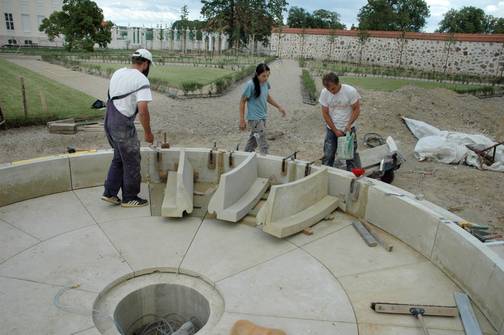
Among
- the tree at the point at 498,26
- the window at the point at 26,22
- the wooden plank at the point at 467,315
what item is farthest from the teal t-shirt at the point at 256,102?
the tree at the point at 498,26

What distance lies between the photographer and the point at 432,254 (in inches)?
180

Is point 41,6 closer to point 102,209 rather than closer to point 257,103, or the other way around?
point 257,103

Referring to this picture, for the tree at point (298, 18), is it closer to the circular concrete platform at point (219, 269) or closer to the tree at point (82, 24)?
the tree at point (82, 24)

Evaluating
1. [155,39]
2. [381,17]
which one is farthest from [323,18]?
[155,39]

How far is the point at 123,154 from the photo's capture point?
5.35 meters

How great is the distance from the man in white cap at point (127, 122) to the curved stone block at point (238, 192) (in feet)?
3.75

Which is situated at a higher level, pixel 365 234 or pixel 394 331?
pixel 365 234

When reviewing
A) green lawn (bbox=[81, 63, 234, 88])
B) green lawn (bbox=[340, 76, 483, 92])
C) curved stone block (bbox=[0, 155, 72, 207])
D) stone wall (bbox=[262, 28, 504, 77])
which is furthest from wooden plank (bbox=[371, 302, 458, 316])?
stone wall (bbox=[262, 28, 504, 77])

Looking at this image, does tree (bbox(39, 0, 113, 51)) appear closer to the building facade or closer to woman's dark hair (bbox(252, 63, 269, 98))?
the building facade

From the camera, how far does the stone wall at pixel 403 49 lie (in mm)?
31812

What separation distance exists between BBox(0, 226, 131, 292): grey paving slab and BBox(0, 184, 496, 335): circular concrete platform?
0.01 metres

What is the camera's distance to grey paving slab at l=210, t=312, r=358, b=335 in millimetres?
3502

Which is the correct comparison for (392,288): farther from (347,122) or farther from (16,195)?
(16,195)

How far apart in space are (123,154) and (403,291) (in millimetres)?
3724
